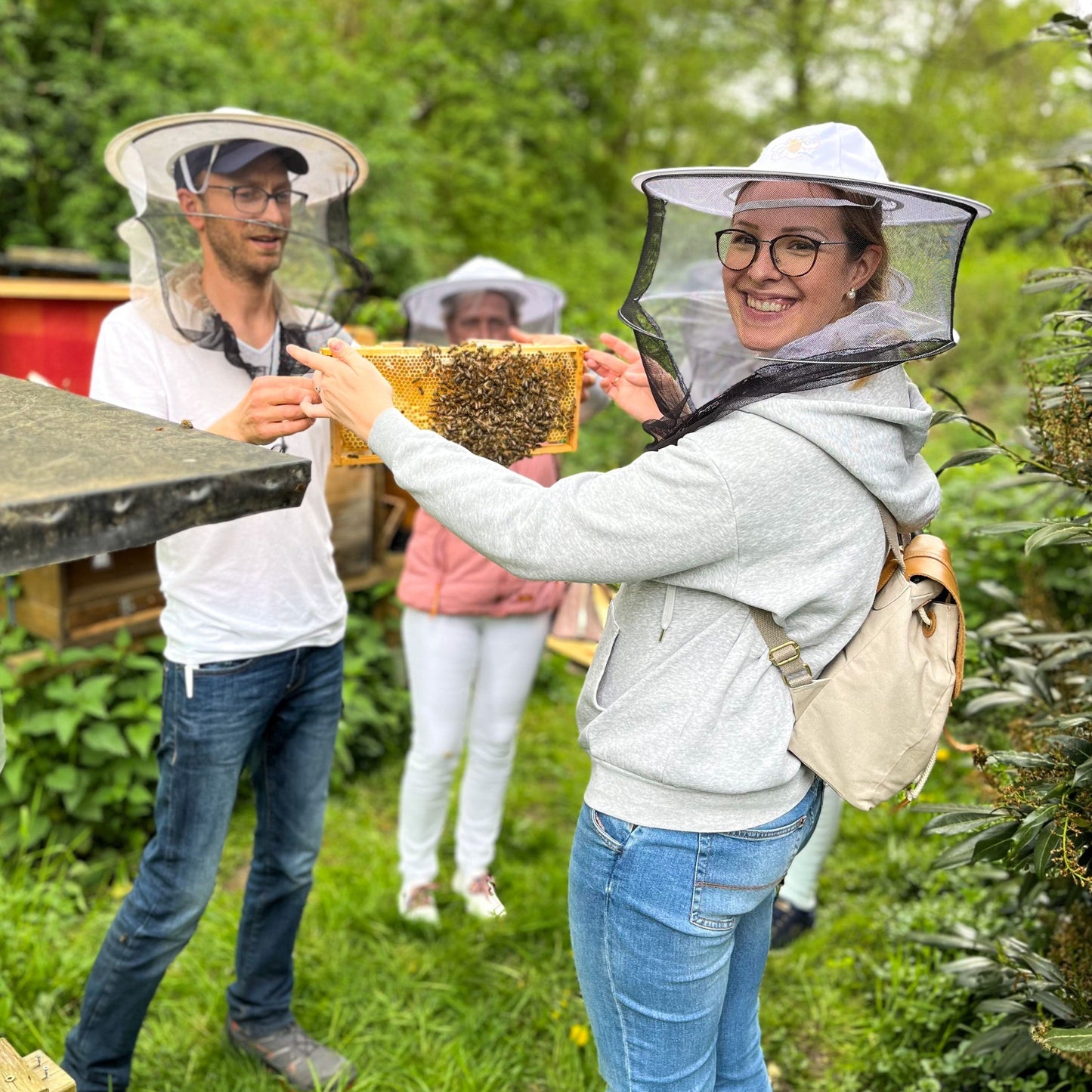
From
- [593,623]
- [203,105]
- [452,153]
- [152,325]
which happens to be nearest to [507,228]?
[452,153]

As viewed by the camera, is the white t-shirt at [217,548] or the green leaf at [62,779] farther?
the green leaf at [62,779]

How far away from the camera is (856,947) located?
10.1 ft

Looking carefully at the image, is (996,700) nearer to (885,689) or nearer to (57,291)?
(885,689)

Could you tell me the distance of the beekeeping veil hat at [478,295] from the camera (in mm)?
3016

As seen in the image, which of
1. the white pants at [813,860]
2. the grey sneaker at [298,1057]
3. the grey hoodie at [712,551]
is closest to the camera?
the grey hoodie at [712,551]

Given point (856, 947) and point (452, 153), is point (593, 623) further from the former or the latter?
point (452, 153)

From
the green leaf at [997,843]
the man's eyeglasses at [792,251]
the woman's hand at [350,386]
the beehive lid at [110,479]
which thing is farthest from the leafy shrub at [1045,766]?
the beehive lid at [110,479]

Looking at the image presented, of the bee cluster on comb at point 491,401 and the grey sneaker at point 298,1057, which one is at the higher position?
the bee cluster on comb at point 491,401

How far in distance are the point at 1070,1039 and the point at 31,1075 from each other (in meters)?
1.67

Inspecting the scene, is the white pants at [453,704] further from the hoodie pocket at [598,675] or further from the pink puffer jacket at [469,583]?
the hoodie pocket at [598,675]

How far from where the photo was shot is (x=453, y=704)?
10.2 feet

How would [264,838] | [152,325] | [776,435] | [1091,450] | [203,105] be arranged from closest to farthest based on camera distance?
[776,435], [1091,450], [152,325], [264,838], [203,105]

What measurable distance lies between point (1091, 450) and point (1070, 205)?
1072 millimetres

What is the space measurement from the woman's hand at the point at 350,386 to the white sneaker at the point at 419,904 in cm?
194
